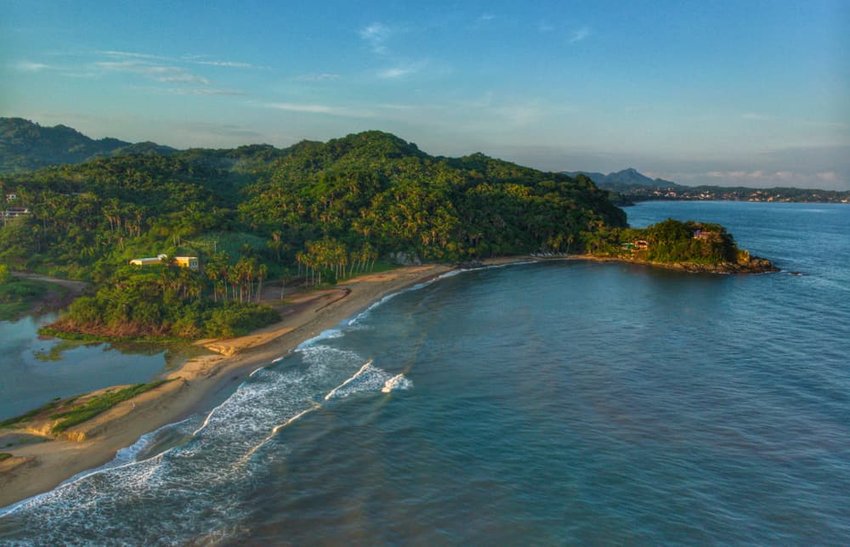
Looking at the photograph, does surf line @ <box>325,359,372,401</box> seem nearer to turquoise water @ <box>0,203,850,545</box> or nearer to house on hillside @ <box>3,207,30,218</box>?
turquoise water @ <box>0,203,850,545</box>

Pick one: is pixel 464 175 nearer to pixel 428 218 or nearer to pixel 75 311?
pixel 428 218

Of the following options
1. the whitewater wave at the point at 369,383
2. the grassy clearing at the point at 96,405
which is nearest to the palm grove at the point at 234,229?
the grassy clearing at the point at 96,405

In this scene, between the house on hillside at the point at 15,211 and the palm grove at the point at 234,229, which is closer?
the palm grove at the point at 234,229

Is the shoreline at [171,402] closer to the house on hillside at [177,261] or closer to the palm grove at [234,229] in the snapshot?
the palm grove at [234,229]

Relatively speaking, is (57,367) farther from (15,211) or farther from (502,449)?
(15,211)

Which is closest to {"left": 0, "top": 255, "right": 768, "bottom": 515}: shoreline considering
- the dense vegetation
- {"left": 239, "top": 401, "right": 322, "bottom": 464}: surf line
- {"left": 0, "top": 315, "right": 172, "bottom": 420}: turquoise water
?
{"left": 0, "top": 315, "right": 172, "bottom": 420}: turquoise water

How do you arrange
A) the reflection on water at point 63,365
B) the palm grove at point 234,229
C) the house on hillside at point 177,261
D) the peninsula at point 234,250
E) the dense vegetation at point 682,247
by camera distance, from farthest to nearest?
1. the dense vegetation at point 682,247
2. the house on hillside at point 177,261
3. the palm grove at point 234,229
4. the reflection on water at point 63,365
5. the peninsula at point 234,250

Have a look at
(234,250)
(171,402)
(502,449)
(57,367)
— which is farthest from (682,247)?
(57,367)
